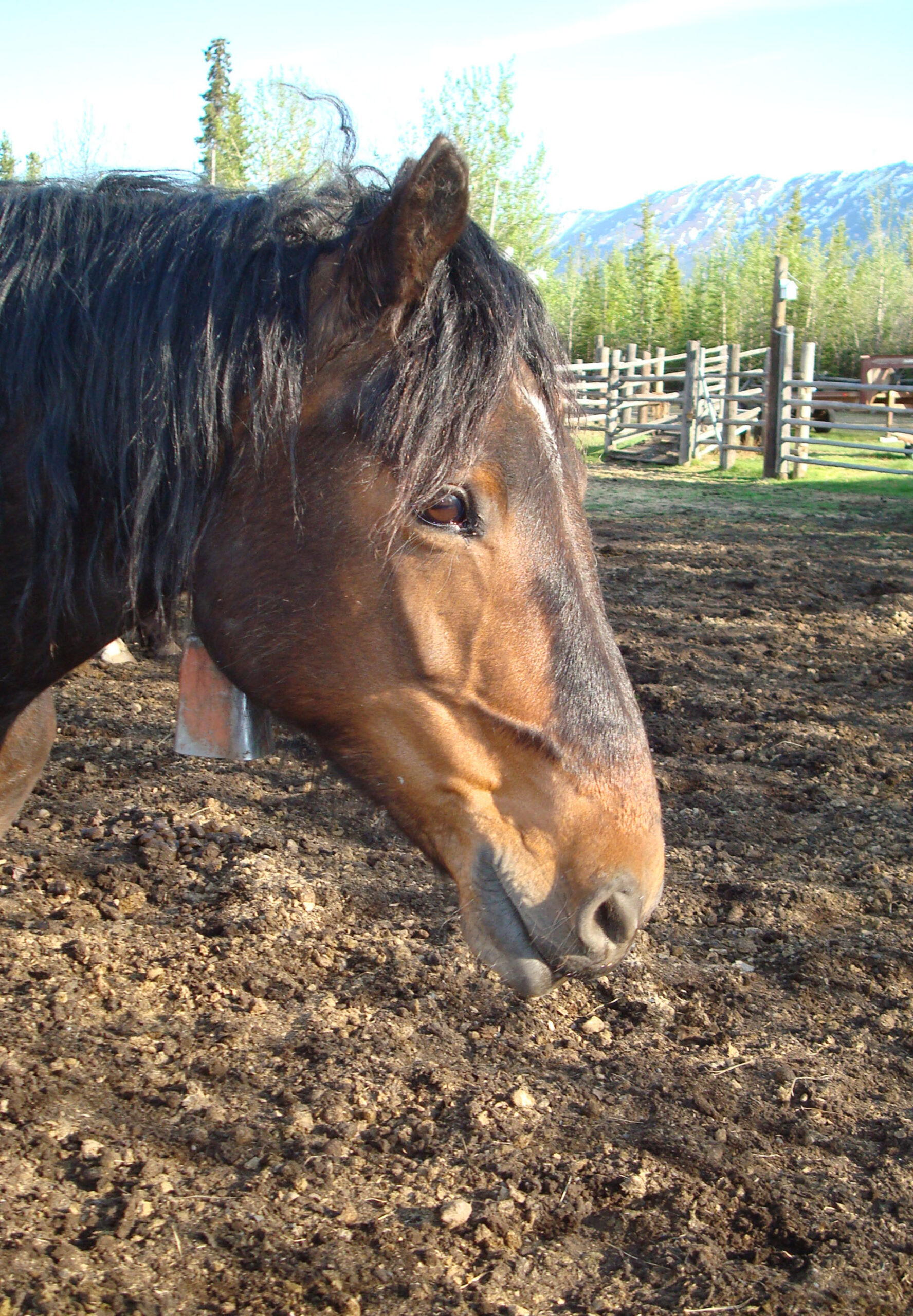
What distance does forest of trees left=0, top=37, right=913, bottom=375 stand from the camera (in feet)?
74.1

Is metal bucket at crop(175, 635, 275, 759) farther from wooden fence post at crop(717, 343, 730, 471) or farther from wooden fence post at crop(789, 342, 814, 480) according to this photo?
wooden fence post at crop(717, 343, 730, 471)

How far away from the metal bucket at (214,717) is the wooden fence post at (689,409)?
16624mm

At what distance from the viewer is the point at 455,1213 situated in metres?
2.03

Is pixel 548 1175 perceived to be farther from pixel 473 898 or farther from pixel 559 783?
pixel 559 783

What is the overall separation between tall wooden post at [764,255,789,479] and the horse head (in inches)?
576

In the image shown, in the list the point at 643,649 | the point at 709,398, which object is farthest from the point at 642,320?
the point at 643,649

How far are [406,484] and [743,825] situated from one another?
→ 2.91 meters

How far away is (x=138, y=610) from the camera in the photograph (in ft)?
6.00

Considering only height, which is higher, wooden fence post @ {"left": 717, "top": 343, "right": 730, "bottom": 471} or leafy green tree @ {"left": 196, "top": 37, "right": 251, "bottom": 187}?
leafy green tree @ {"left": 196, "top": 37, "right": 251, "bottom": 187}

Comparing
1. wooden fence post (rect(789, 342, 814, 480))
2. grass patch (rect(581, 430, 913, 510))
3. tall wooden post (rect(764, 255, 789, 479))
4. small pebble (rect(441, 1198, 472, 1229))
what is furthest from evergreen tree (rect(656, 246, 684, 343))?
small pebble (rect(441, 1198, 472, 1229))

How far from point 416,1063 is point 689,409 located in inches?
654

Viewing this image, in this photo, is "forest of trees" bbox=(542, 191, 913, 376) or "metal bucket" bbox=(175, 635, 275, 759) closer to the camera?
"metal bucket" bbox=(175, 635, 275, 759)

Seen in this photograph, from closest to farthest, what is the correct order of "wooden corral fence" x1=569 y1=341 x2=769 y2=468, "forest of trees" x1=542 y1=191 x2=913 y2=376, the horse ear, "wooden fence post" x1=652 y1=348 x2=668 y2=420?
the horse ear → "wooden corral fence" x1=569 y1=341 x2=769 y2=468 → "wooden fence post" x1=652 y1=348 x2=668 y2=420 → "forest of trees" x1=542 y1=191 x2=913 y2=376

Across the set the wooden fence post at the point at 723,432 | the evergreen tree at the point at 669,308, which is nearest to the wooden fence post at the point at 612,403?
the wooden fence post at the point at 723,432
